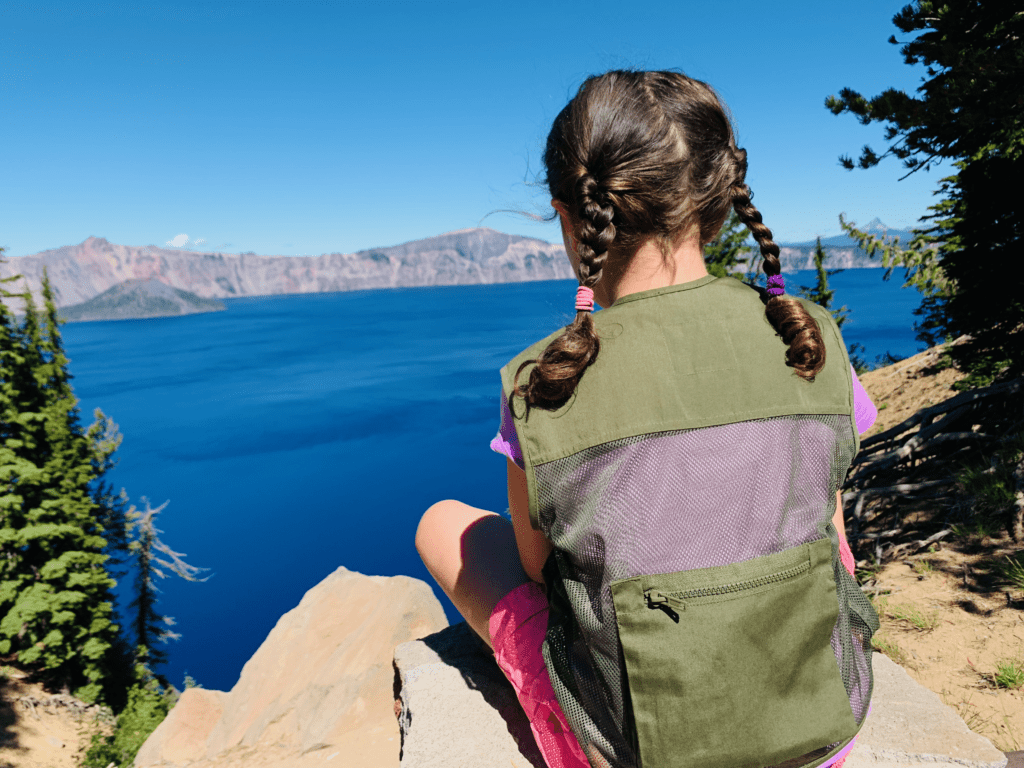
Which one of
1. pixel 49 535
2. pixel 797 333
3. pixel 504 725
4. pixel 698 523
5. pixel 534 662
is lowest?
pixel 49 535

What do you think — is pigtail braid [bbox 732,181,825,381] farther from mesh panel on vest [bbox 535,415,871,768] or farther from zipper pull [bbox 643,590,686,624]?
zipper pull [bbox 643,590,686,624]

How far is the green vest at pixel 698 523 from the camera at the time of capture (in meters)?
1.10

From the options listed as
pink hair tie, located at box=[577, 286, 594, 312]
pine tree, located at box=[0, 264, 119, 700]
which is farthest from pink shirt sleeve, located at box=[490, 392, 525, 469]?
pine tree, located at box=[0, 264, 119, 700]

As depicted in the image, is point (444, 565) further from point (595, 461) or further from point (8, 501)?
point (8, 501)

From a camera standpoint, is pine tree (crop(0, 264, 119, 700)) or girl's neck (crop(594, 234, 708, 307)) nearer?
girl's neck (crop(594, 234, 708, 307))

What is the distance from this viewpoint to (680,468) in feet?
3.59

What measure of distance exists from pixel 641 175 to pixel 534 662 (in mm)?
1213

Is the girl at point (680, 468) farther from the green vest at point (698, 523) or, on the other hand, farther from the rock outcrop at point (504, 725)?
the rock outcrop at point (504, 725)

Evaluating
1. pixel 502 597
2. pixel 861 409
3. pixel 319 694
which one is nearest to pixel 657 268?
pixel 861 409

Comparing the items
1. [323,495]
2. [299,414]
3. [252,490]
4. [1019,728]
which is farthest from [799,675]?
[299,414]

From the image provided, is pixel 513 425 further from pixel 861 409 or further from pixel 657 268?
pixel 861 409

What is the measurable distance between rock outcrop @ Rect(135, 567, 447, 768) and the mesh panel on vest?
2613mm

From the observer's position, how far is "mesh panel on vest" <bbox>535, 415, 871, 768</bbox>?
1.10m

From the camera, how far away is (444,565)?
6.06ft
